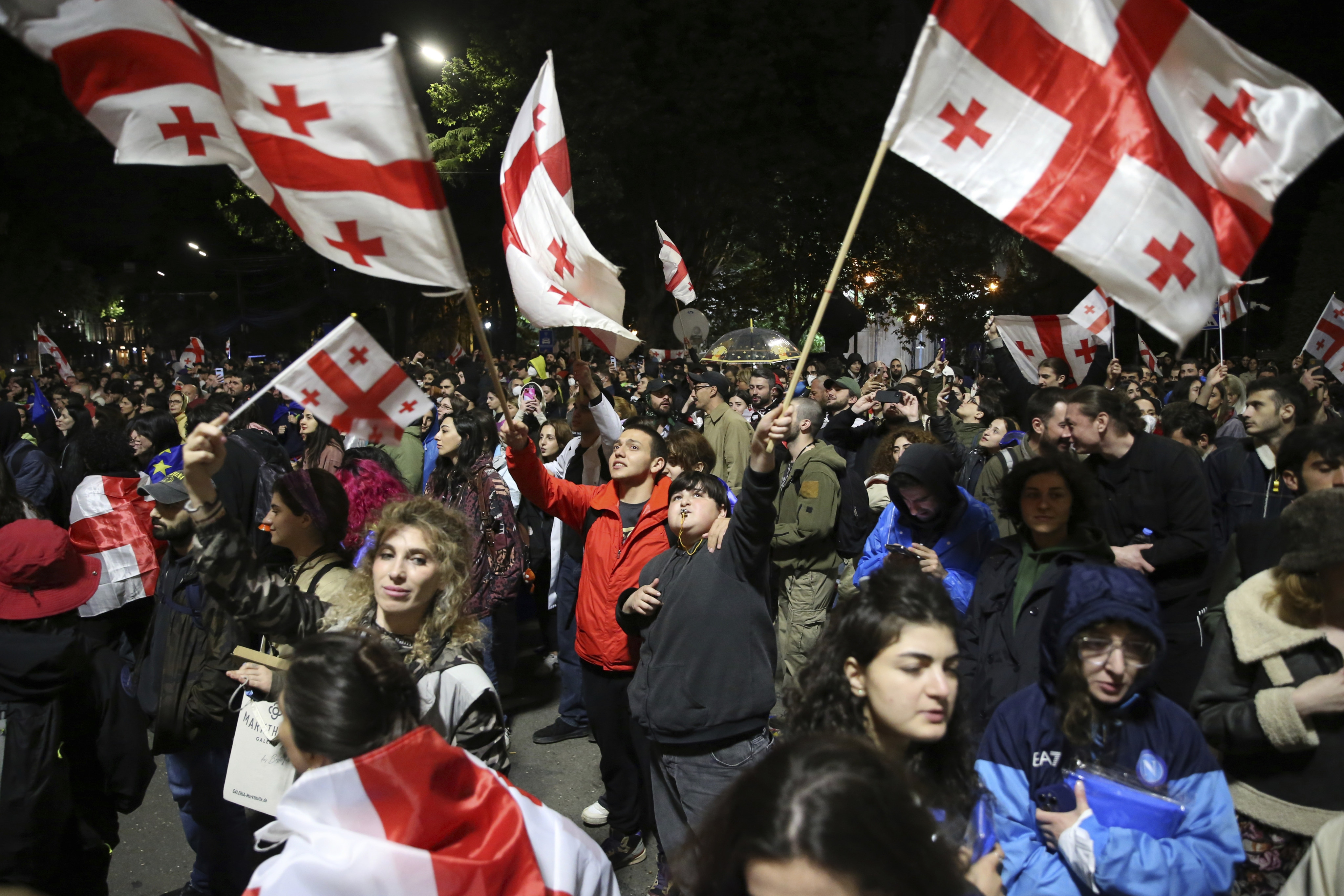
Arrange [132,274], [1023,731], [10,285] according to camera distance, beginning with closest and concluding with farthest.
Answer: [1023,731] → [10,285] → [132,274]

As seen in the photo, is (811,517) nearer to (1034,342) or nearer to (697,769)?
(697,769)

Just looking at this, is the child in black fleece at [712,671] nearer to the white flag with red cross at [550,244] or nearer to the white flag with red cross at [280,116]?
A: the white flag with red cross at [280,116]

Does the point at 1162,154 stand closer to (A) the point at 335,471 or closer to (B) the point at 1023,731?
(B) the point at 1023,731

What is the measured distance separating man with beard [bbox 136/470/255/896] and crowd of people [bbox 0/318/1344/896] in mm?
15

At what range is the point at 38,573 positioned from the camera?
3.61 metres

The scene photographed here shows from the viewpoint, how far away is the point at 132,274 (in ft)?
136

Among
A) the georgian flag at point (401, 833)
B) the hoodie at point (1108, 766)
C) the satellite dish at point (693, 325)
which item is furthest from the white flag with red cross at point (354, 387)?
the satellite dish at point (693, 325)

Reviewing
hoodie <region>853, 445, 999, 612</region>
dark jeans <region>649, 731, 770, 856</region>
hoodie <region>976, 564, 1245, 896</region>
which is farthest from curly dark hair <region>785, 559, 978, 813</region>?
hoodie <region>853, 445, 999, 612</region>

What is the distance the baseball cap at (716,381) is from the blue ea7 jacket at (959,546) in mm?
4503

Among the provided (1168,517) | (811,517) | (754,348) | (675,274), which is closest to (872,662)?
(1168,517)

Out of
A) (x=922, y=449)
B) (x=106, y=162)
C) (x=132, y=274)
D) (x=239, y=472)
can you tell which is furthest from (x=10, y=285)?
(x=922, y=449)

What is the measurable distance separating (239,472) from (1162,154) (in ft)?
16.6

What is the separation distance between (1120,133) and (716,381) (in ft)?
20.9

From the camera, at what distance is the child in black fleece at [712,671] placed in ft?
11.8
